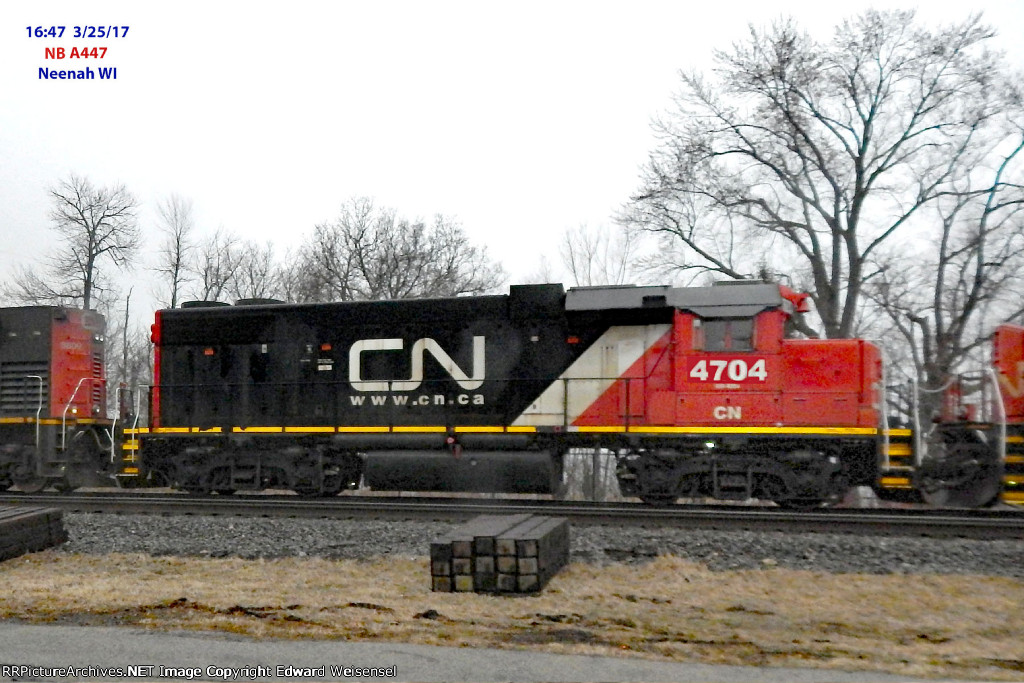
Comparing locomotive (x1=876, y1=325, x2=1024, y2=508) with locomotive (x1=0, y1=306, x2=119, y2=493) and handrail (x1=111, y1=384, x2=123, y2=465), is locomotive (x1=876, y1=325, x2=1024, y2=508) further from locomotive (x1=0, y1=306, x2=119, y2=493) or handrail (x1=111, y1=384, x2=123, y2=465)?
locomotive (x1=0, y1=306, x2=119, y2=493)

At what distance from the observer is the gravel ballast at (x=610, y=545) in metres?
8.83

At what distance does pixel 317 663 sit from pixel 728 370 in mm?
8787

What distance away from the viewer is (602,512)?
1165 cm

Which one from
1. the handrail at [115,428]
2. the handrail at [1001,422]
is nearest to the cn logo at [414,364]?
the handrail at [115,428]

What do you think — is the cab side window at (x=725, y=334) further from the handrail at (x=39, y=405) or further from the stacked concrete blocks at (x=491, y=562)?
the handrail at (x=39, y=405)

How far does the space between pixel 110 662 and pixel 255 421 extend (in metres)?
9.70

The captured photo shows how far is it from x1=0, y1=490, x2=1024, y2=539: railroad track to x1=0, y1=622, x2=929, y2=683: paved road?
5.61 m

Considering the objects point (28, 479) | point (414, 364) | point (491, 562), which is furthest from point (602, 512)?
point (28, 479)

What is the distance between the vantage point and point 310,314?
14.8m

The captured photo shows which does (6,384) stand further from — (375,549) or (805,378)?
(805,378)

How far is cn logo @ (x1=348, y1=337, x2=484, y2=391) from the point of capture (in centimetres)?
1402

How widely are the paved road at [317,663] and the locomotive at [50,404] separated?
38.0ft

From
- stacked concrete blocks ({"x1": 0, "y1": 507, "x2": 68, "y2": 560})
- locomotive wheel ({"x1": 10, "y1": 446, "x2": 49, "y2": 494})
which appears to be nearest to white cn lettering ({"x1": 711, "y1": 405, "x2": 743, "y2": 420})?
stacked concrete blocks ({"x1": 0, "y1": 507, "x2": 68, "y2": 560})

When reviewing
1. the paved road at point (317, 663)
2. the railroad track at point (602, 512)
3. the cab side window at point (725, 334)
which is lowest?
the paved road at point (317, 663)
